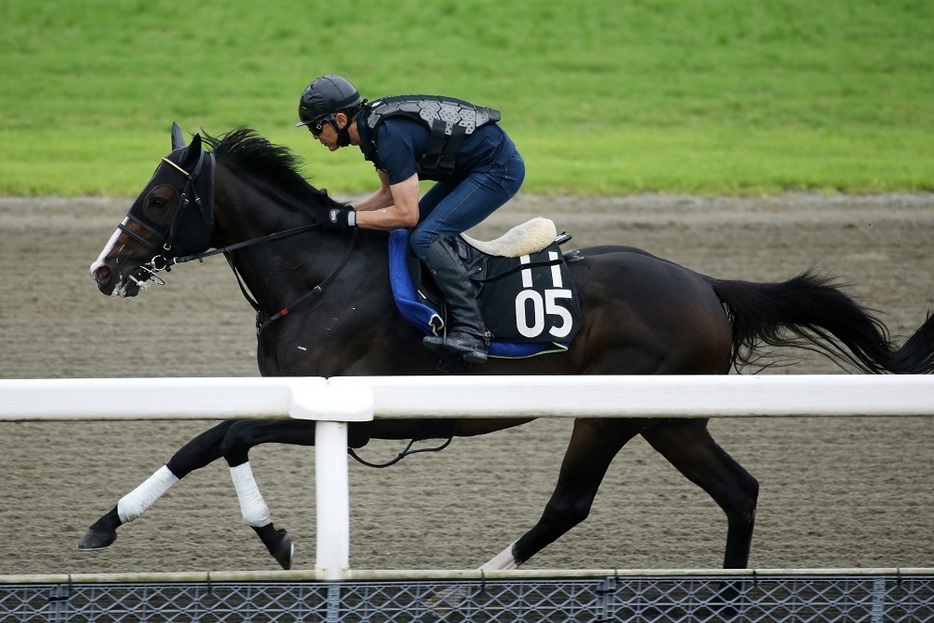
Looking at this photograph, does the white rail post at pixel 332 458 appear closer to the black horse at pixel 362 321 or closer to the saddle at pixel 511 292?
the black horse at pixel 362 321

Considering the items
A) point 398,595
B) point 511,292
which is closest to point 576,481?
point 511,292

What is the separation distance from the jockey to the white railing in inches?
51.7

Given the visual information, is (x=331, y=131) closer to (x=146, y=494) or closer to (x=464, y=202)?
(x=464, y=202)

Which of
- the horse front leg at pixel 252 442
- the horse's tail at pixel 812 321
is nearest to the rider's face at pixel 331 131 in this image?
the horse front leg at pixel 252 442

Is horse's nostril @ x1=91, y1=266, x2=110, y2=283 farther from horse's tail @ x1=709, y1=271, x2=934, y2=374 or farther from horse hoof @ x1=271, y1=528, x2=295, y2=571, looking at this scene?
horse's tail @ x1=709, y1=271, x2=934, y2=374

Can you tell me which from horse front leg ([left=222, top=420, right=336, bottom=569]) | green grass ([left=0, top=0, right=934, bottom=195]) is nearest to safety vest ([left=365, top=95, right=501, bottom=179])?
horse front leg ([left=222, top=420, right=336, bottom=569])

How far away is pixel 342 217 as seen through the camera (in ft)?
14.9

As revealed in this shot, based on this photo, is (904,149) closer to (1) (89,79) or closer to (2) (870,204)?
(2) (870,204)

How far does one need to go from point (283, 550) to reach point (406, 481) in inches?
53.2

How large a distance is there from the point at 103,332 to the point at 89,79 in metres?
7.80

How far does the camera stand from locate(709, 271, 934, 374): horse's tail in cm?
466

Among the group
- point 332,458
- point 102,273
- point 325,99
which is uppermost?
point 325,99

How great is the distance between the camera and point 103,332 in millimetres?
7684

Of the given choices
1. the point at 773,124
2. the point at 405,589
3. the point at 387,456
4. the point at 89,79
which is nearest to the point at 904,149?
the point at 773,124
